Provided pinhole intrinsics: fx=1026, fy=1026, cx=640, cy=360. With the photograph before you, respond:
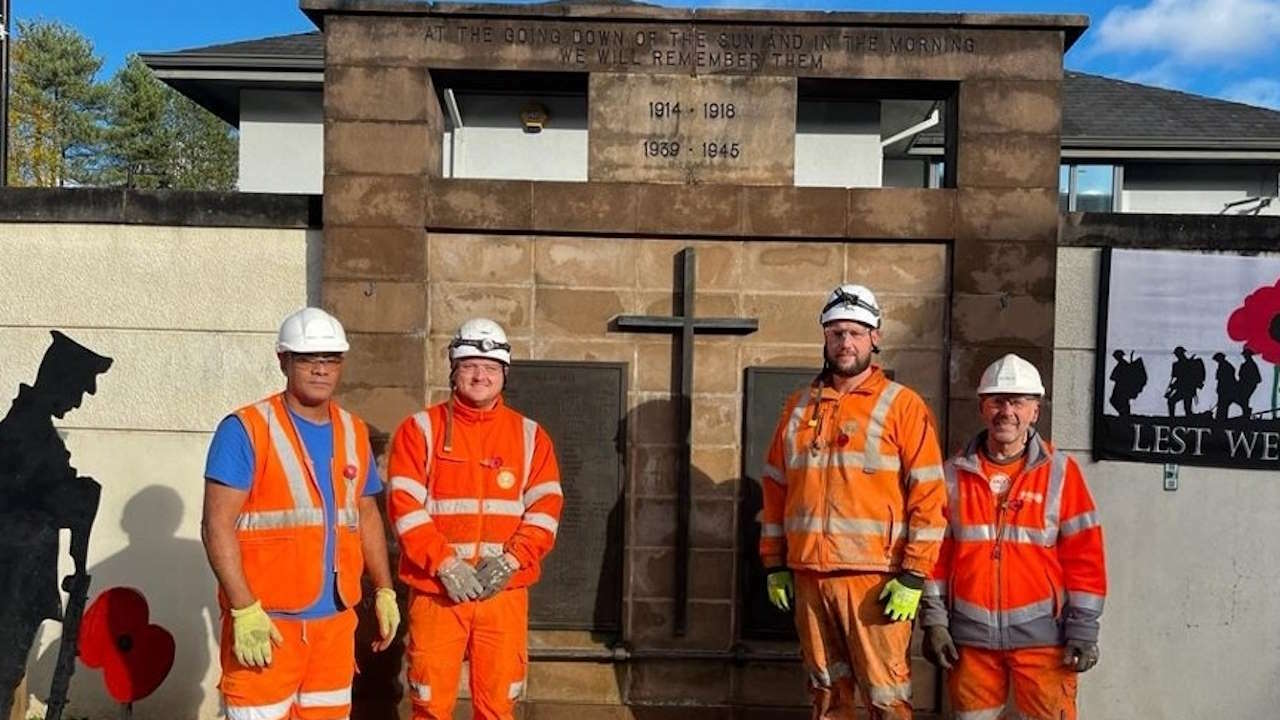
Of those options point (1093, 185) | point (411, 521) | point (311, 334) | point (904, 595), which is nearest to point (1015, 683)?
point (904, 595)

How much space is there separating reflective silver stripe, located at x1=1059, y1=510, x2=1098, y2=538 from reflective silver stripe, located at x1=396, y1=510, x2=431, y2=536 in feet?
8.23

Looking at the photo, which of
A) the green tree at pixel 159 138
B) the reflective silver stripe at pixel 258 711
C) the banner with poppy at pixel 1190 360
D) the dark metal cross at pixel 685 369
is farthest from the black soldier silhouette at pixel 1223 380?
the green tree at pixel 159 138

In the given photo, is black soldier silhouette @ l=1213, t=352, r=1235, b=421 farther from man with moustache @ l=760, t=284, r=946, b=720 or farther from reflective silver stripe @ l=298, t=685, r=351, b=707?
reflective silver stripe @ l=298, t=685, r=351, b=707

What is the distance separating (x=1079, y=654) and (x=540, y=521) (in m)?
2.15

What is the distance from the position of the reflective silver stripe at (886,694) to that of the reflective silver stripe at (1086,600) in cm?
74

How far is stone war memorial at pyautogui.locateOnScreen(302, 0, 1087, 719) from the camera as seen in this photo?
5207mm

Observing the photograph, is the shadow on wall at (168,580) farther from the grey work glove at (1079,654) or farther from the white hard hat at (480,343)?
the grey work glove at (1079,654)

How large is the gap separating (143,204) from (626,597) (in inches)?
129

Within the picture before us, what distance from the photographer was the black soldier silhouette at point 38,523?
189 inches

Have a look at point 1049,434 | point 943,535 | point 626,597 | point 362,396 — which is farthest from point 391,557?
point 1049,434

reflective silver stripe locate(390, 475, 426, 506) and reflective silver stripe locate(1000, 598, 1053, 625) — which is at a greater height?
reflective silver stripe locate(390, 475, 426, 506)

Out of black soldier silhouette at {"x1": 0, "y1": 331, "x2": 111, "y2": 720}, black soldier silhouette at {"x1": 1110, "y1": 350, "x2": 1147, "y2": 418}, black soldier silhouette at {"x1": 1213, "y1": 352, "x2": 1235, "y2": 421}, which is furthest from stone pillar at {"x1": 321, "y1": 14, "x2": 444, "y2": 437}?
black soldier silhouette at {"x1": 1213, "y1": 352, "x2": 1235, "y2": 421}

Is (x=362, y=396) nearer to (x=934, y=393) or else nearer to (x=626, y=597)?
(x=626, y=597)

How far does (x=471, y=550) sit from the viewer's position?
4.18 metres
